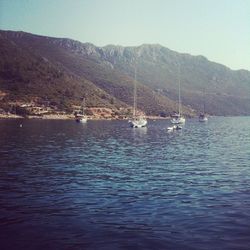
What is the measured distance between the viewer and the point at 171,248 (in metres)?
18.4

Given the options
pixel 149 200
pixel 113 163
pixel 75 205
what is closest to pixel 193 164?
pixel 113 163

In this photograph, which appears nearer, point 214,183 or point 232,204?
point 232,204

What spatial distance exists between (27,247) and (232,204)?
50.5 ft

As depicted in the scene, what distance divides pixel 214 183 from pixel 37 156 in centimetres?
2961

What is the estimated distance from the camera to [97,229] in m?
21.2

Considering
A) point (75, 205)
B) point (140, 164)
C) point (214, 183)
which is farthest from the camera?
point (140, 164)

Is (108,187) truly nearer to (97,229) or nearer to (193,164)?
(97,229)

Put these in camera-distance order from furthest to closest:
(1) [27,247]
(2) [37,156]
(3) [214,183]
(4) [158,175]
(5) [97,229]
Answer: (2) [37,156]
(4) [158,175]
(3) [214,183]
(5) [97,229]
(1) [27,247]

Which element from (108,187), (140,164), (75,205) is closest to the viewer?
(75,205)

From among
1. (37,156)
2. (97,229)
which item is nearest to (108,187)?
(97,229)

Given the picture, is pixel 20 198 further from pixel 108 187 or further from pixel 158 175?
pixel 158 175

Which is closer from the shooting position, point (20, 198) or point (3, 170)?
point (20, 198)

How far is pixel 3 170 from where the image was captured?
42.3m

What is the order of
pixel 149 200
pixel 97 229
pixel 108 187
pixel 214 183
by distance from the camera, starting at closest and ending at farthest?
1. pixel 97 229
2. pixel 149 200
3. pixel 108 187
4. pixel 214 183
